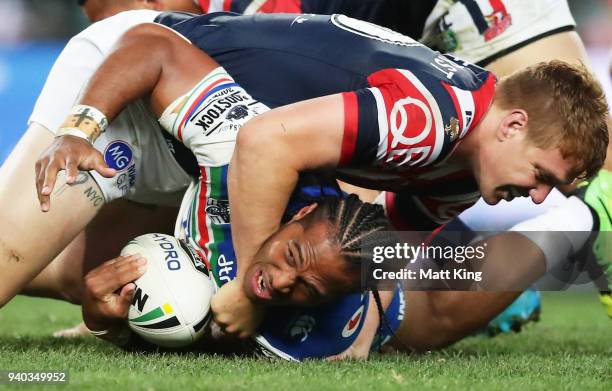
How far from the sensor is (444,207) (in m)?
4.29

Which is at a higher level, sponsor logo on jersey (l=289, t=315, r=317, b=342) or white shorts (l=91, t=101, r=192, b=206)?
white shorts (l=91, t=101, r=192, b=206)

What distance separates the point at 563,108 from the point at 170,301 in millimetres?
1538

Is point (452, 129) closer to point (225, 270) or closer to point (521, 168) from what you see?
point (521, 168)

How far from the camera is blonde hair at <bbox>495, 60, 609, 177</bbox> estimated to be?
362cm

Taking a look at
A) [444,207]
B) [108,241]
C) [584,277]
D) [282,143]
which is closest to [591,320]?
[584,277]

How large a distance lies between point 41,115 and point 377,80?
1369 millimetres

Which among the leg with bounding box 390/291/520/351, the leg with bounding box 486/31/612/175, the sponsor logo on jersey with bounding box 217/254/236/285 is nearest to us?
the sponsor logo on jersey with bounding box 217/254/236/285

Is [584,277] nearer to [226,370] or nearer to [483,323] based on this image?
[483,323]

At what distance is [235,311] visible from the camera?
360 centimetres

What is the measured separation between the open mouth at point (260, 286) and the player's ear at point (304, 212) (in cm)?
25

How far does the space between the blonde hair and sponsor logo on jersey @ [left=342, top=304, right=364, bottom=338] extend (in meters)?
0.89

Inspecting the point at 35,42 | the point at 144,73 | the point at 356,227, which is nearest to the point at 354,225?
the point at 356,227

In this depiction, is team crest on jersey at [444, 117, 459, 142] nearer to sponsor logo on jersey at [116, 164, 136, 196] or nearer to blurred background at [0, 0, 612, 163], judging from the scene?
sponsor logo on jersey at [116, 164, 136, 196]

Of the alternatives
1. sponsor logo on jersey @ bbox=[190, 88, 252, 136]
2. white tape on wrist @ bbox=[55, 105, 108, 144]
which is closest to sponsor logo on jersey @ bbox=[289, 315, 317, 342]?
sponsor logo on jersey @ bbox=[190, 88, 252, 136]
